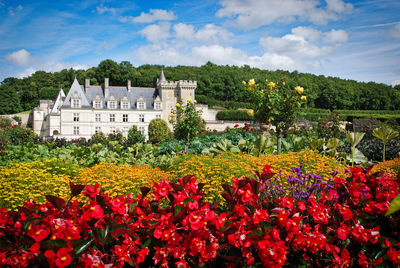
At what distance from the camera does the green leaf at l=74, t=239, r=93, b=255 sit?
1569 millimetres

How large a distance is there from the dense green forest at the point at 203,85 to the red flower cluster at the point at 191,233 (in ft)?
164

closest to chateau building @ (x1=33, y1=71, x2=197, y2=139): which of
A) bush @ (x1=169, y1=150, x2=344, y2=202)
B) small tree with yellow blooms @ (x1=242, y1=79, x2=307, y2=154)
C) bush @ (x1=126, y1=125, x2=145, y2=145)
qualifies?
bush @ (x1=126, y1=125, x2=145, y2=145)

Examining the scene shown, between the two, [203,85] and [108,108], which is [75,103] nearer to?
[108,108]

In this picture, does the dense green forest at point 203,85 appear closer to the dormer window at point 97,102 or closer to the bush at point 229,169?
the dormer window at point 97,102

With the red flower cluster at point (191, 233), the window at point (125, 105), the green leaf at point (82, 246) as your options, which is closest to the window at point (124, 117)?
the window at point (125, 105)

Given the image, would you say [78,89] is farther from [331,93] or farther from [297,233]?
[331,93]

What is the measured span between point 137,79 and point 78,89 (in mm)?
23826

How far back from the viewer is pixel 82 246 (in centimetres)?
160

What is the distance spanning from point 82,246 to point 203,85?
6378 cm

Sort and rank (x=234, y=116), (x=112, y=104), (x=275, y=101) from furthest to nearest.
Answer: (x=234, y=116) → (x=112, y=104) → (x=275, y=101)

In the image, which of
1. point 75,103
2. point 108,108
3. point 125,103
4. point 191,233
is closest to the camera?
point 191,233

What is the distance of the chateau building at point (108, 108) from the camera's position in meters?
35.8

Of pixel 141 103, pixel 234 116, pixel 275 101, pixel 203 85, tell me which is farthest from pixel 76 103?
pixel 203 85

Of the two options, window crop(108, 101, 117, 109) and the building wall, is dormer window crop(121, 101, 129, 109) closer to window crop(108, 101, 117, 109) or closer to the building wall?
the building wall
